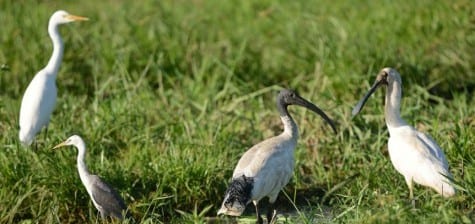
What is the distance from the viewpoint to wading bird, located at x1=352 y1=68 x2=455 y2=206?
6992mm

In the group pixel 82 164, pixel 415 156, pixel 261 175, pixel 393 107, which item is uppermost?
pixel 393 107

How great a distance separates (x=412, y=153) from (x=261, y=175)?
995 millimetres

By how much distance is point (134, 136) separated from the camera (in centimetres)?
900

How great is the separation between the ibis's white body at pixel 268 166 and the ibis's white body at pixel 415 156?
71 cm

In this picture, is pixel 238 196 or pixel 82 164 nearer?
pixel 238 196

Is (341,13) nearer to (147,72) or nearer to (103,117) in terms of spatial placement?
(147,72)

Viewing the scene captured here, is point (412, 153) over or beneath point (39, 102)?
over

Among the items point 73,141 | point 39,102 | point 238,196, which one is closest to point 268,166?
point 238,196

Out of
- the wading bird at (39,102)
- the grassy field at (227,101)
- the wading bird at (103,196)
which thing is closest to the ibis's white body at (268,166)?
the grassy field at (227,101)

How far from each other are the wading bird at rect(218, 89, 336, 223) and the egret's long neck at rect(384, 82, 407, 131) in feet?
2.24

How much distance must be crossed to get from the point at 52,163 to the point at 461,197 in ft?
9.91

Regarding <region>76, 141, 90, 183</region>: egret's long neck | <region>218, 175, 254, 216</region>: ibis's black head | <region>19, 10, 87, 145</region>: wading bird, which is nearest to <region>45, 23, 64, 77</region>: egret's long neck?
<region>19, 10, 87, 145</region>: wading bird

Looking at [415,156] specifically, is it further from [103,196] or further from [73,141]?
[73,141]

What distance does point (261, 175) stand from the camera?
7297mm
